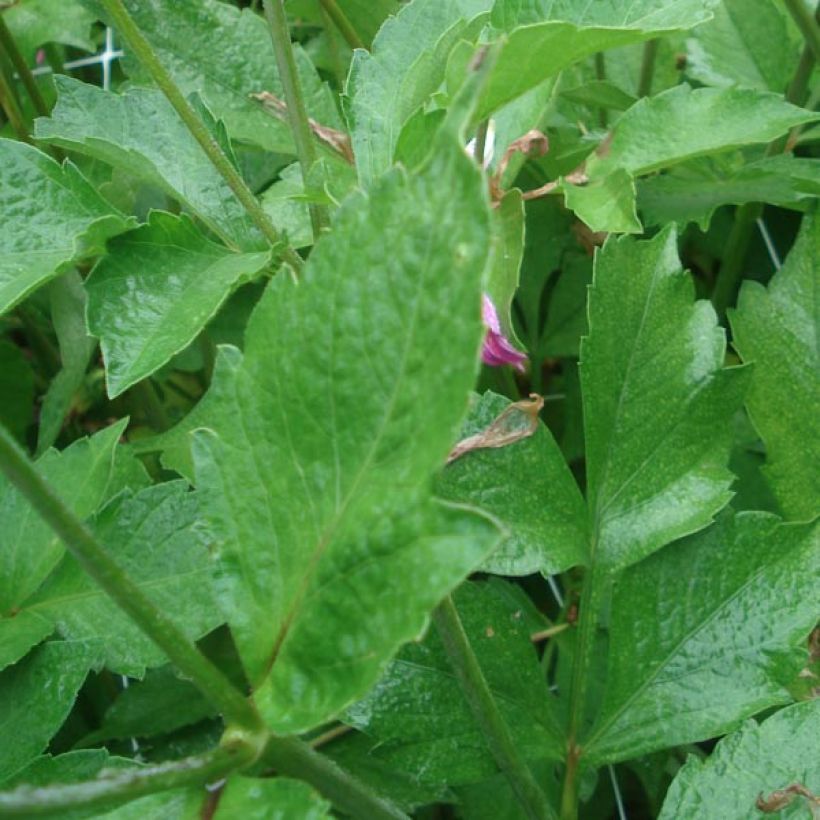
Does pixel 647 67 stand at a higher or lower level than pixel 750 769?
higher

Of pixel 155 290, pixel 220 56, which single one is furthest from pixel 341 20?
pixel 155 290

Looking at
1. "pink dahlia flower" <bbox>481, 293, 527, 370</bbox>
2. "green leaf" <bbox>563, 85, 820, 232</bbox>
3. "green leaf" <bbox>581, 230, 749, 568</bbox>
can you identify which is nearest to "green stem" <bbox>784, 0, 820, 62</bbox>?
"green leaf" <bbox>563, 85, 820, 232</bbox>

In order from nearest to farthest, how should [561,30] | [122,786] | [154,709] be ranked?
[122,786] < [561,30] < [154,709]

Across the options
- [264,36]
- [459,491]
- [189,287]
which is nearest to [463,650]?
[459,491]

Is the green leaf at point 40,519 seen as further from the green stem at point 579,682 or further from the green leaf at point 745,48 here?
the green leaf at point 745,48

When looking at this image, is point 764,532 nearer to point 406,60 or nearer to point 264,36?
point 406,60

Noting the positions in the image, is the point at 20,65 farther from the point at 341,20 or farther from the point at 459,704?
the point at 459,704
